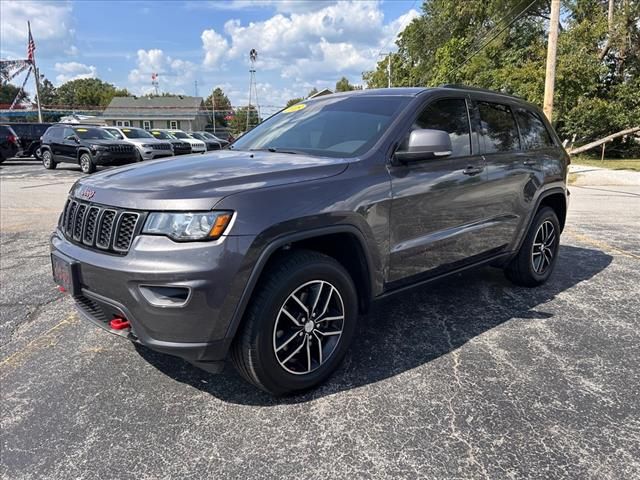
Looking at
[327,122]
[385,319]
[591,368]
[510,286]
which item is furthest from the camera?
[510,286]

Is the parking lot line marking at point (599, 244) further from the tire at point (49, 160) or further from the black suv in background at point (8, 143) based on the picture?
the black suv in background at point (8, 143)

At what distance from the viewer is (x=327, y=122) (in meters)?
3.67

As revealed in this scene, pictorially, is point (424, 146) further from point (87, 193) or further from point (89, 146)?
point (89, 146)

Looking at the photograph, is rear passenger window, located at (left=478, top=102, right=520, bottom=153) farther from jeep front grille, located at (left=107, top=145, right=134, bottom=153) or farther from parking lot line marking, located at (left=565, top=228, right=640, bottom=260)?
jeep front grille, located at (left=107, top=145, right=134, bottom=153)

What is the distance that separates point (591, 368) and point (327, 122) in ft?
8.05

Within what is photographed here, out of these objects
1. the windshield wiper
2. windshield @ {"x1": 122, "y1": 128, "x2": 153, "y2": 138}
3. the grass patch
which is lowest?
the grass patch

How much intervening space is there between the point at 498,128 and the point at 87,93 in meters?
116

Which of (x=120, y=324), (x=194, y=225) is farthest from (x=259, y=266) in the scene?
(x=120, y=324)

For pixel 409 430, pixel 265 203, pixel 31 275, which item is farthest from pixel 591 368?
pixel 31 275

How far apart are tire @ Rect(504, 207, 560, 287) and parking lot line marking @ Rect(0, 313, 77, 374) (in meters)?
3.94

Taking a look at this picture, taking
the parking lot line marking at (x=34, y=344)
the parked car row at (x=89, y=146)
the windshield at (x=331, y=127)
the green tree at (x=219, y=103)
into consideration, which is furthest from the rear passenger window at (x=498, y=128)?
the green tree at (x=219, y=103)

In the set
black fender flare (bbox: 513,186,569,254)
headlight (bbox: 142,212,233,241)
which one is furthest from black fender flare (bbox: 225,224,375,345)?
black fender flare (bbox: 513,186,569,254)

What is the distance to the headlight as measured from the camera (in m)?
2.39

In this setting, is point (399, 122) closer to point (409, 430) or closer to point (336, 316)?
point (336, 316)
